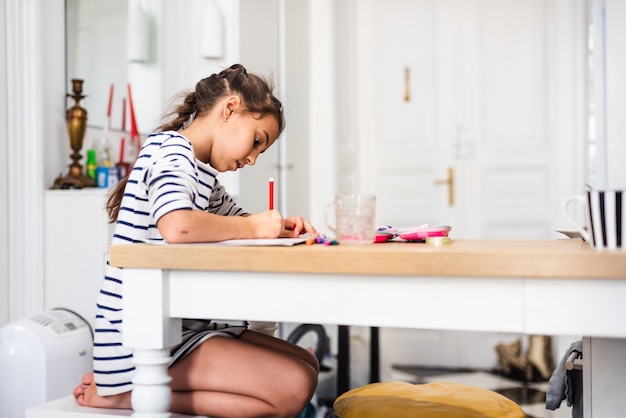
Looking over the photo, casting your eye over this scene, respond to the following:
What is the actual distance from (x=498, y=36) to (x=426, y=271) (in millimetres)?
3810

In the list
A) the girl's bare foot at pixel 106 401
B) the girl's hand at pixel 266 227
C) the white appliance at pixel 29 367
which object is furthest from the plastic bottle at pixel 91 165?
the girl's hand at pixel 266 227

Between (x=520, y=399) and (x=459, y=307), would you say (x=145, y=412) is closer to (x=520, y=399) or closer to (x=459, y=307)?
(x=459, y=307)

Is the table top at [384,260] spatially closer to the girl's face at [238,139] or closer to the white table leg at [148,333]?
the white table leg at [148,333]

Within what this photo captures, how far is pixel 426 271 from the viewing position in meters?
1.08

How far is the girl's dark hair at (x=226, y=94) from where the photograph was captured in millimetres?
1647

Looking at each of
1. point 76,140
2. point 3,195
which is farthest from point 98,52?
point 3,195

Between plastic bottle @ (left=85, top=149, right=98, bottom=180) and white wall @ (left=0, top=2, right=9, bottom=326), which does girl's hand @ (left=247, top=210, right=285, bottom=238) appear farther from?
plastic bottle @ (left=85, top=149, right=98, bottom=180)

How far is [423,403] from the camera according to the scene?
1.57 meters

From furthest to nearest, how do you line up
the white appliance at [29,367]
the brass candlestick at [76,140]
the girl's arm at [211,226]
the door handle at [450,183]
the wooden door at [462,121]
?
the door handle at [450,183]
the wooden door at [462,121]
the brass candlestick at [76,140]
the white appliance at [29,367]
the girl's arm at [211,226]

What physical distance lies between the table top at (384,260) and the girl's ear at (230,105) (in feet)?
1.65

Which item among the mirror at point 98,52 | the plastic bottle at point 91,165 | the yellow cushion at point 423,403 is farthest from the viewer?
the mirror at point 98,52

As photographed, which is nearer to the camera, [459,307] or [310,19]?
[459,307]

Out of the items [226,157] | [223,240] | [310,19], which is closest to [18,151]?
[226,157]

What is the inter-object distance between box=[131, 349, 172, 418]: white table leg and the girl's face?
55cm
